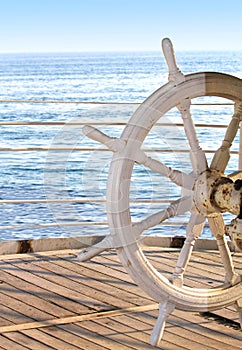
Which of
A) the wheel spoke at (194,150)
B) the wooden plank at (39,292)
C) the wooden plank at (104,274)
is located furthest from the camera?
the wooden plank at (104,274)

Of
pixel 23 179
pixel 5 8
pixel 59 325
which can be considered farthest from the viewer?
pixel 5 8

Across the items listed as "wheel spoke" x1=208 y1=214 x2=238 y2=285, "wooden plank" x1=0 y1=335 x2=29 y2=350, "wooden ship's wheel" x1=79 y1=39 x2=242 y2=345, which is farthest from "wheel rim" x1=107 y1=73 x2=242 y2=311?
"wooden plank" x1=0 y1=335 x2=29 y2=350

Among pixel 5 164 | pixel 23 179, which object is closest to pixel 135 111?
pixel 23 179

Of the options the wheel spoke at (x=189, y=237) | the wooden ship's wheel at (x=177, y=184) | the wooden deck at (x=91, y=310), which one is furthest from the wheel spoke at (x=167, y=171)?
the wooden deck at (x=91, y=310)

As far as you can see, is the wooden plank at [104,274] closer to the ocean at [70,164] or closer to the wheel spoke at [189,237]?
the ocean at [70,164]

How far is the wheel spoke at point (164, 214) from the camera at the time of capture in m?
2.24

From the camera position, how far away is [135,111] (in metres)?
2.22

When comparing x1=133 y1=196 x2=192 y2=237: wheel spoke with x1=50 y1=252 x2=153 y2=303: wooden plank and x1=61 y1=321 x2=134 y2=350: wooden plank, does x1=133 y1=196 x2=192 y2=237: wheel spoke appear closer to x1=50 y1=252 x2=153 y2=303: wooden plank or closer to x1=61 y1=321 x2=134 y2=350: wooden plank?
x1=61 y1=321 x2=134 y2=350: wooden plank

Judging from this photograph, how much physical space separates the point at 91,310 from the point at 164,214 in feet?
2.03

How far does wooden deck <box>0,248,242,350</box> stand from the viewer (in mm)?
2441

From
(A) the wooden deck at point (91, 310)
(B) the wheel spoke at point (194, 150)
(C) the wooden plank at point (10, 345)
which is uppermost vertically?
(B) the wheel spoke at point (194, 150)

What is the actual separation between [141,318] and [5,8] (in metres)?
49.6

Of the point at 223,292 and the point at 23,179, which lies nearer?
the point at 223,292

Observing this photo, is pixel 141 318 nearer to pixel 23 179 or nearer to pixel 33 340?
pixel 33 340
